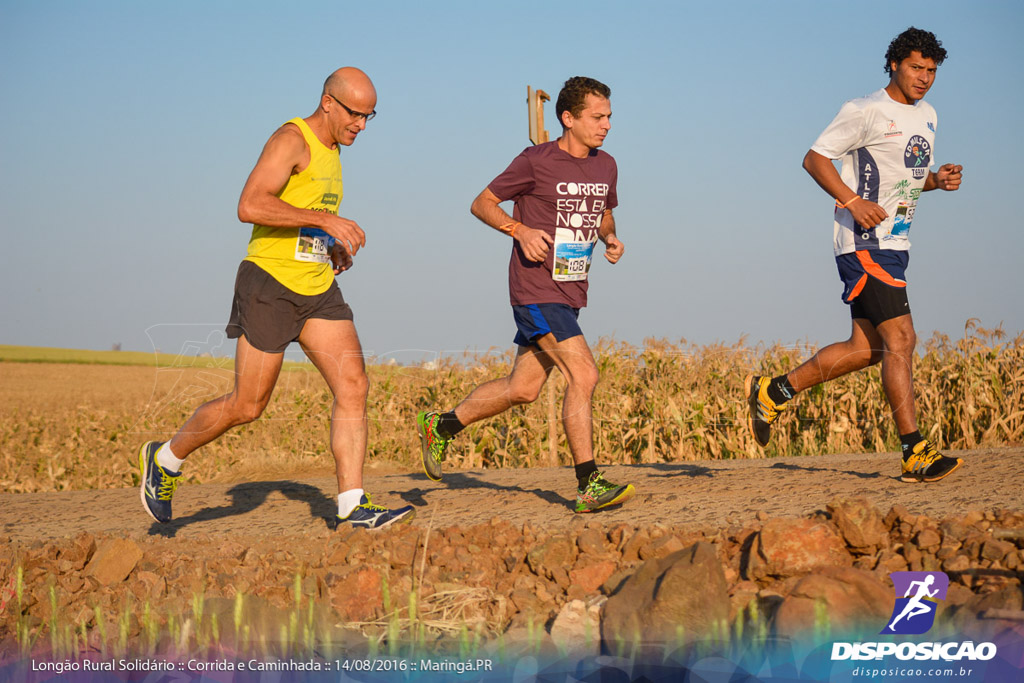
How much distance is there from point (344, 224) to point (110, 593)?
80.8 inches

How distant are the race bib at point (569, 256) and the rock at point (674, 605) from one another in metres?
2.07

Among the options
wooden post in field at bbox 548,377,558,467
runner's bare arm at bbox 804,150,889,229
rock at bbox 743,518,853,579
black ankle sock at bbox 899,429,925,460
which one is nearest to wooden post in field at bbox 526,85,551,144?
wooden post in field at bbox 548,377,558,467

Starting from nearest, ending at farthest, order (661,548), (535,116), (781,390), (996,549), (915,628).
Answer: (915,628), (996,549), (661,548), (781,390), (535,116)

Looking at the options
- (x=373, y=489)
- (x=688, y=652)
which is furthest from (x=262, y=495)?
(x=688, y=652)

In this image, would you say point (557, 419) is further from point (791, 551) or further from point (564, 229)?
point (791, 551)

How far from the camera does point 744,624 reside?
10.4 ft

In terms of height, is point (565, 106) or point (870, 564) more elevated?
point (565, 106)

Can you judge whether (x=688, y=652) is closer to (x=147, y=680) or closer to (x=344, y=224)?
(x=147, y=680)

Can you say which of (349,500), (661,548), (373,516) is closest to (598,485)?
(661,548)

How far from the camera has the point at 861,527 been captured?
140 inches

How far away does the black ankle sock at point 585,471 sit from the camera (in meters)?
4.75

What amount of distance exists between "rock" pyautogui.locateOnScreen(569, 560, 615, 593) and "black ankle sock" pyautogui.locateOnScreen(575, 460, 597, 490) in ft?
3.32

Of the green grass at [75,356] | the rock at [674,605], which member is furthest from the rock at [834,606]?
the green grass at [75,356]

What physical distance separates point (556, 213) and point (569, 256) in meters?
0.26
